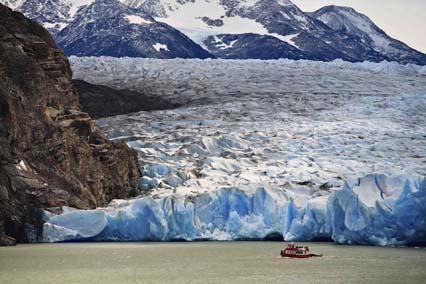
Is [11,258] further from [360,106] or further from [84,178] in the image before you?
[360,106]

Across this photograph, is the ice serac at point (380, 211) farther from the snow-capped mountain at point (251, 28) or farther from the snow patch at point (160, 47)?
the snow-capped mountain at point (251, 28)

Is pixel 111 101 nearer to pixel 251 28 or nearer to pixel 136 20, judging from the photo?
pixel 136 20

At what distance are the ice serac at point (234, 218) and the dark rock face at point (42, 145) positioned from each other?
1218mm

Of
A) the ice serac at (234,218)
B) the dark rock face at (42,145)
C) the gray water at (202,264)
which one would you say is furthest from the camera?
the dark rock face at (42,145)

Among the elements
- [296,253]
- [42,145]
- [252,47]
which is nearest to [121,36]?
[252,47]

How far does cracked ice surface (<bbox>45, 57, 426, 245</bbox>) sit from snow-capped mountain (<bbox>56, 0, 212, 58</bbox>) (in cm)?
5015

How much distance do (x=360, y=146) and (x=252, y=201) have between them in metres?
9.76

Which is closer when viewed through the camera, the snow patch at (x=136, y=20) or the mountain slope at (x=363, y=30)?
the snow patch at (x=136, y=20)

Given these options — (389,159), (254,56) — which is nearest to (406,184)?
(389,159)

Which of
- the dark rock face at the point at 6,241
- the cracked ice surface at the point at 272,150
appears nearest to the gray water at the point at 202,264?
the dark rock face at the point at 6,241

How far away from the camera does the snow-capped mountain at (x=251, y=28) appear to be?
11586cm

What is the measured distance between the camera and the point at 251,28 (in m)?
134

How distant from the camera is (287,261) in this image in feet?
81.3

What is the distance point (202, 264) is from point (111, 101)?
1102 inches
